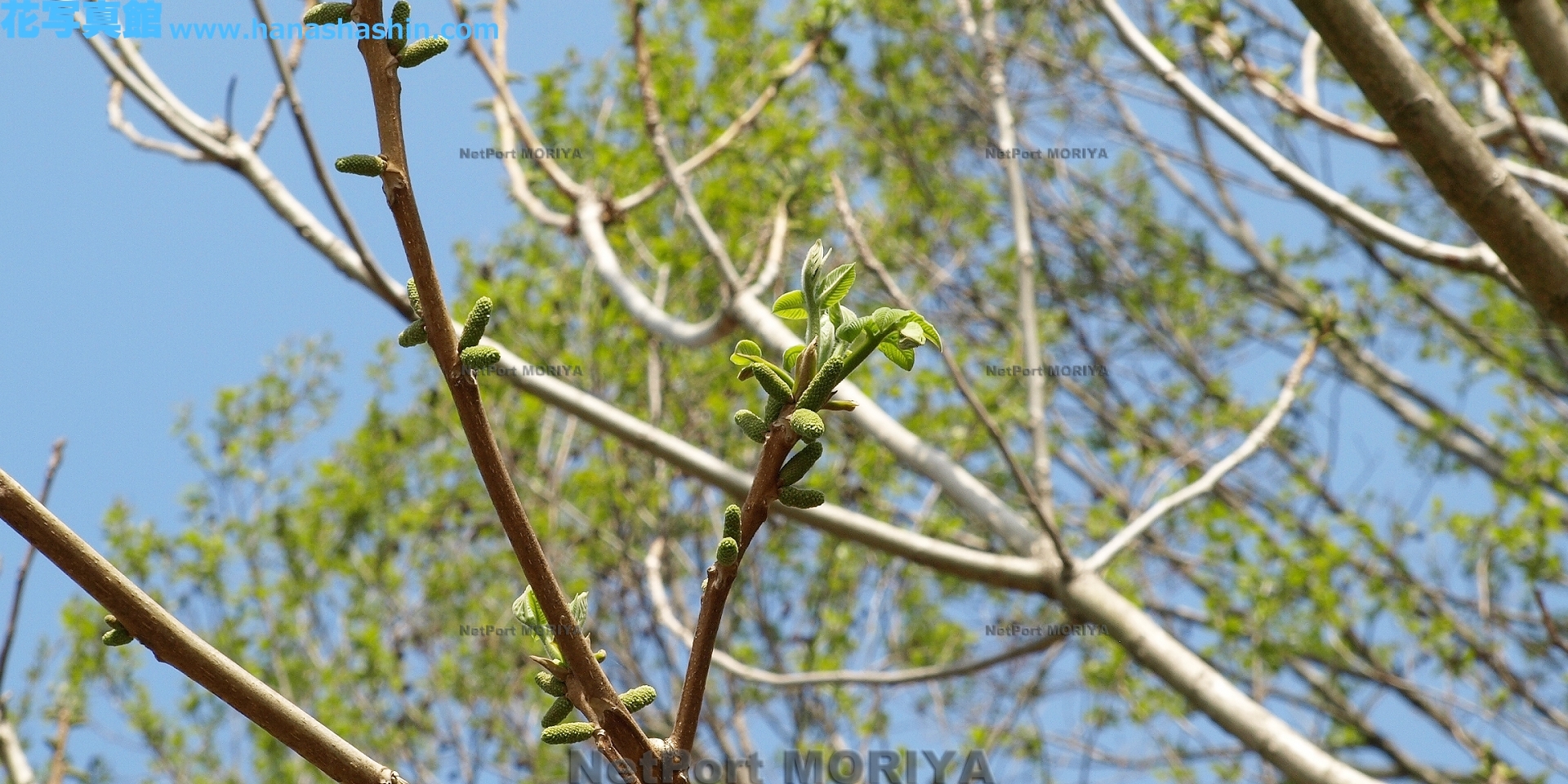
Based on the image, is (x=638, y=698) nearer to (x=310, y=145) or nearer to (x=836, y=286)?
(x=836, y=286)

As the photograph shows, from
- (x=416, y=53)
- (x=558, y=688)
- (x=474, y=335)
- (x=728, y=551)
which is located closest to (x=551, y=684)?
(x=558, y=688)

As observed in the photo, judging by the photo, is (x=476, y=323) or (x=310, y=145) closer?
(x=476, y=323)

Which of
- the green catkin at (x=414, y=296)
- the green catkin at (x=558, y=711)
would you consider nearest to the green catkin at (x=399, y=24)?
the green catkin at (x=414, y=296)

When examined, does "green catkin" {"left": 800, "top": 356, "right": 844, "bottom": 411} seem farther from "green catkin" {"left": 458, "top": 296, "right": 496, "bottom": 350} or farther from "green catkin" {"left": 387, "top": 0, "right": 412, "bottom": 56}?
"green catkin" {"left": 387, "top": 0, "right": 412, "bottom": 56}

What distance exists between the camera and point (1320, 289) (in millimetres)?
7766

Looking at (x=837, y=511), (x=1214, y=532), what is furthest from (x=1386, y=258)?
(x=837, y=511)

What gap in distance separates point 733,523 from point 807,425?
14 cm

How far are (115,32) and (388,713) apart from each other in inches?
193

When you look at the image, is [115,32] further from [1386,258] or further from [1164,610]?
[1386,258]

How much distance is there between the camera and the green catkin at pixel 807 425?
3.07 feet

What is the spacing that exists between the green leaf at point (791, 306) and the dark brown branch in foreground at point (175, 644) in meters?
0.53

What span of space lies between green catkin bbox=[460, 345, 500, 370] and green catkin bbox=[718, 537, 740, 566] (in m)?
0.25

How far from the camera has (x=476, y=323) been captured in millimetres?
979

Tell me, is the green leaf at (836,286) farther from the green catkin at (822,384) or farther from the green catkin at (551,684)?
the green catkin at (551,684)
